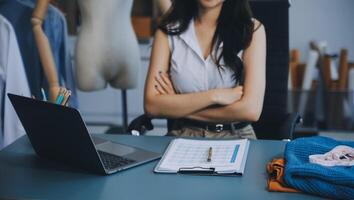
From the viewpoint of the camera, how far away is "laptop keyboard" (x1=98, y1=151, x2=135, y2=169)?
1210 millimetres

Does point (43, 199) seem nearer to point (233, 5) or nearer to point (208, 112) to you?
point (208, 112)

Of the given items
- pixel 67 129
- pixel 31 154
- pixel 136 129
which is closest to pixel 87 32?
pixel 136 129

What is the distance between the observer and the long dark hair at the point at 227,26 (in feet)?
6.02

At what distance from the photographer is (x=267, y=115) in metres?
2.07

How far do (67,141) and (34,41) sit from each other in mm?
1470

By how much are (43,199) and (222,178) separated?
15.7 inches

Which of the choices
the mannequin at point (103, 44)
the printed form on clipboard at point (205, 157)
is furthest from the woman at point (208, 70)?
the mannequin at point (103, 44)

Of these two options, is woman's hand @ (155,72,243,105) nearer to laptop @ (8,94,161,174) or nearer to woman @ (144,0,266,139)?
woman @ (144,0,266,139)

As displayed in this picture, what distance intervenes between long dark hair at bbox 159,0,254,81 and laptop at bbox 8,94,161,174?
631mm

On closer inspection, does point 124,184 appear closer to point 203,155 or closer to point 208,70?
point 203,155

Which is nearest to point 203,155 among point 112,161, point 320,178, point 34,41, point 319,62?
point 112,161

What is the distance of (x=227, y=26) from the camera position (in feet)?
6.22

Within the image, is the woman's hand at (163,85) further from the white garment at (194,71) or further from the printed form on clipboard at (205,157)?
the printed form on clipboard at (205,157)

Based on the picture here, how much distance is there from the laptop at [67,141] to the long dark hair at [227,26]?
0.63 meters
